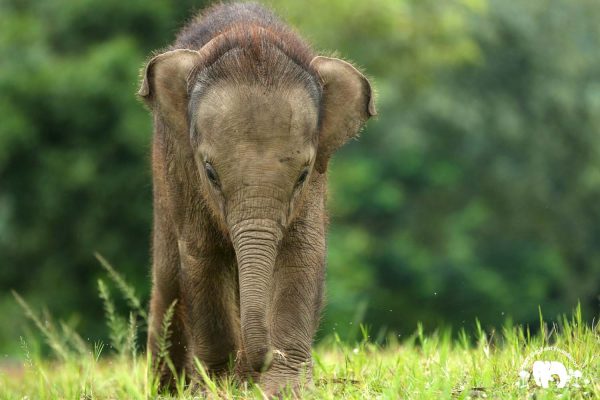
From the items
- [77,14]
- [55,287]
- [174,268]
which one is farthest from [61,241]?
[174,268]

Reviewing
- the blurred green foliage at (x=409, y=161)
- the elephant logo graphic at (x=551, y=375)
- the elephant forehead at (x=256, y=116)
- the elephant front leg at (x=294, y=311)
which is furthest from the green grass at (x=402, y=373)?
the blurred green foliage at (x=409, y=161)

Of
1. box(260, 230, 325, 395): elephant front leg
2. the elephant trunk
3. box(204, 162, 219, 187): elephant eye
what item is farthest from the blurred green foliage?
the elephant trunk

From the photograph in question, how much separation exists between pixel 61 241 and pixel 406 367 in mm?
23305

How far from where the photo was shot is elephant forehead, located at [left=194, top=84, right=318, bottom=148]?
7.06m

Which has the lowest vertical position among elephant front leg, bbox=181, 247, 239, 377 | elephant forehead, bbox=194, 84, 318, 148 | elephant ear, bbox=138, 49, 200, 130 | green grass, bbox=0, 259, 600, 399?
green grass, bbox=0, 259, 600, 399

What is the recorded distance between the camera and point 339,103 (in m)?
7.71

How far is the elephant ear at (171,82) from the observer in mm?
7727

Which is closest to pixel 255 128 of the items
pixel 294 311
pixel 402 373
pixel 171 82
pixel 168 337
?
pixel 171 82

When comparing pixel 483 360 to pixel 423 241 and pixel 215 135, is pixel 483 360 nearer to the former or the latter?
pixel 215 135

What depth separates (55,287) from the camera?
29.1 meters

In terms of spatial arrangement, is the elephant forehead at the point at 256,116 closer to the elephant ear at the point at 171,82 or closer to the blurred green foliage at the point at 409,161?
the elephant ear at the point at 171,82

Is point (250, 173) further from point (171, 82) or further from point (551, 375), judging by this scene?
point (551, 375)

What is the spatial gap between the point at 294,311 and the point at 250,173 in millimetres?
947

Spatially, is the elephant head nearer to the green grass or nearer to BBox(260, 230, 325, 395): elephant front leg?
BBox(260, 230, 325, 395): elephant front leg
